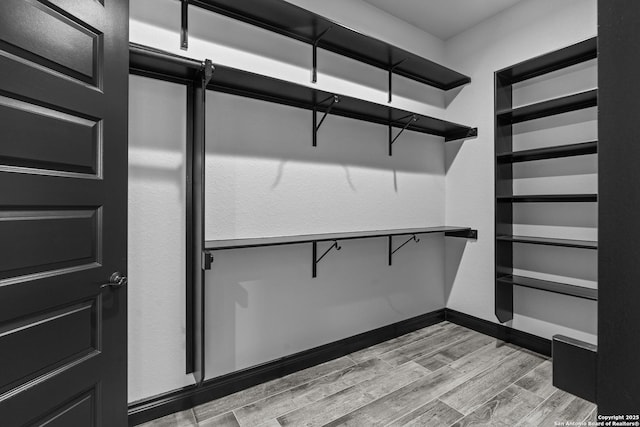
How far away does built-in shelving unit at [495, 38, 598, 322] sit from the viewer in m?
2.18

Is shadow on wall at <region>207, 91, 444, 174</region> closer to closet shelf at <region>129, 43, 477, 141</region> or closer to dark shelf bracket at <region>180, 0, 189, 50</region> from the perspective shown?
closet shelf at <region>129, 43, 477, 141</region>

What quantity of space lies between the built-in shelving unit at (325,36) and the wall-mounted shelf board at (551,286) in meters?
1.75

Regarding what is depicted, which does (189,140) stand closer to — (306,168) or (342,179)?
A: (306,168)

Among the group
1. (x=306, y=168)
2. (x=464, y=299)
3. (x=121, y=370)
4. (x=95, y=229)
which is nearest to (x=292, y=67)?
(x=306, y=168)

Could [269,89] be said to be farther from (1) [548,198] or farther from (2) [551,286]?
(2) [551,286]

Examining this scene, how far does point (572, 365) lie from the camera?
31 cm

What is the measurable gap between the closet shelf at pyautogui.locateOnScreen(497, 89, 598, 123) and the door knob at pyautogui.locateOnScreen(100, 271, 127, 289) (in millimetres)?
2703

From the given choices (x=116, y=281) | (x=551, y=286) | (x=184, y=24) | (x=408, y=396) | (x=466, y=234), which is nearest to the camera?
(x=116, y=281)

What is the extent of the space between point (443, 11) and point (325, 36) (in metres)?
1.19

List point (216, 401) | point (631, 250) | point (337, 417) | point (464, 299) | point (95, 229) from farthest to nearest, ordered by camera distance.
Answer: point (464, 299), point (216, 401), point (337, 417), point (95, 229), point (631, 250)

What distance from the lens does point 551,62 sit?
2.31m

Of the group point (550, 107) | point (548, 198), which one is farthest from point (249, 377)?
point (550, 107)

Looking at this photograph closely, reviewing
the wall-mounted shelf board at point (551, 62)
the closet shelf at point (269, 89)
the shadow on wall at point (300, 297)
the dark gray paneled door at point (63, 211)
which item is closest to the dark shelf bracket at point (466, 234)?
the shadow on wall at point (300, 297)

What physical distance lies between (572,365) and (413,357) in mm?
2288
